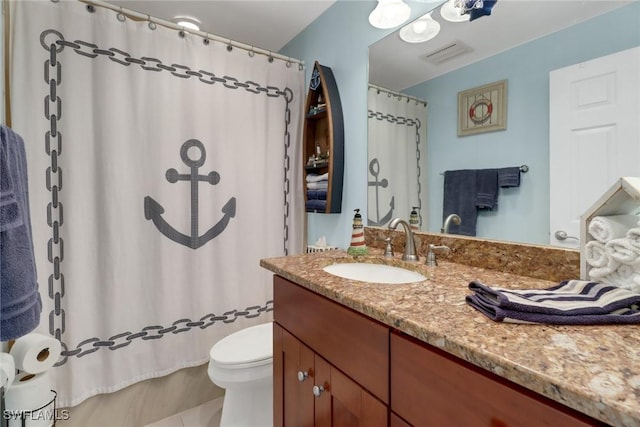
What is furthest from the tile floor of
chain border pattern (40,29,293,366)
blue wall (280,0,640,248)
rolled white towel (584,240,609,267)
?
rolled white towel (584,240,609,267)

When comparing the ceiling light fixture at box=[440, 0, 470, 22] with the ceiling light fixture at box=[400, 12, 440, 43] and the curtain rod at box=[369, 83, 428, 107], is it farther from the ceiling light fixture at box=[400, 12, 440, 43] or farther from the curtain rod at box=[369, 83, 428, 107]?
the curtain rod at box=[369, 83, 428, 107]

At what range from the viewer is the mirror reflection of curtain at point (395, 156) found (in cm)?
138

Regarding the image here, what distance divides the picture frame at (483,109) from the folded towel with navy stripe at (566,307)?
64 centimetres

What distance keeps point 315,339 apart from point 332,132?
119 cm

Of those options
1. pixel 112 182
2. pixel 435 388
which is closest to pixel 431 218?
pixel 435 388

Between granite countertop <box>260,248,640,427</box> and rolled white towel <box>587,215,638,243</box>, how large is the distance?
0.68 ft

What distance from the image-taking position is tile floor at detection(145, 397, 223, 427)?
5.36 feet

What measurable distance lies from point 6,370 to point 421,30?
2116 millimetres

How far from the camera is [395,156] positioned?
1508 mm

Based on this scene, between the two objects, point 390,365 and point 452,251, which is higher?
point 452,251

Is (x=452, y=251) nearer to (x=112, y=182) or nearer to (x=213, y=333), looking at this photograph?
(x=213, y=333)

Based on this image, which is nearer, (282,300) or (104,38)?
(282,300)

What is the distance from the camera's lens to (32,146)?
129 centimetres

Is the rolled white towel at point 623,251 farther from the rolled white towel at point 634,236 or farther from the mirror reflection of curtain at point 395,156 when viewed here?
the mirror reflection of curtain at point 395,156
